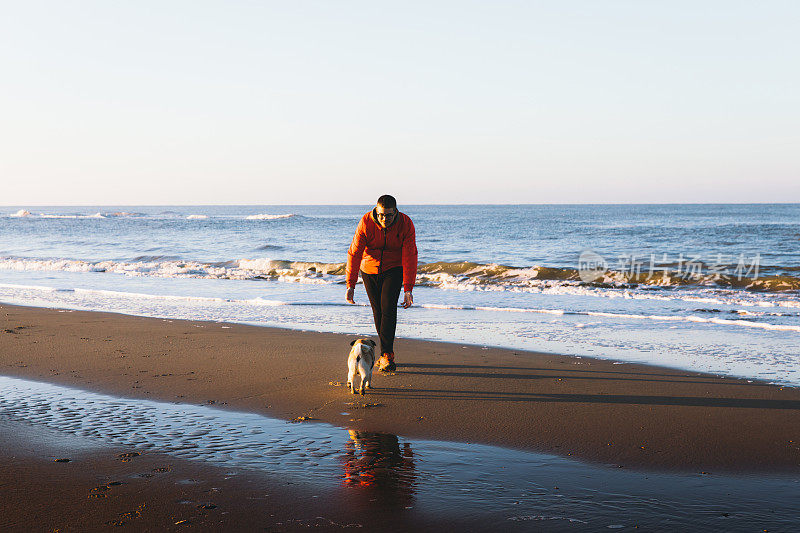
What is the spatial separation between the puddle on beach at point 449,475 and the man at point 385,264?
196cm

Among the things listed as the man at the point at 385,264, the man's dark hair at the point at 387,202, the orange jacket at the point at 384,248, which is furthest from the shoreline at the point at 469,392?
the man's dark hair at the point at 387,202

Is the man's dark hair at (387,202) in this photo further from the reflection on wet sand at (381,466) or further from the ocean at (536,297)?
the reflection on wet sand at (381,466)

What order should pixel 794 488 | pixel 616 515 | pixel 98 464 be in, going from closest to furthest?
pixel 616 515, pixel 794 488, pixel 98 464

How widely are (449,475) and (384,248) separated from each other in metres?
3.09

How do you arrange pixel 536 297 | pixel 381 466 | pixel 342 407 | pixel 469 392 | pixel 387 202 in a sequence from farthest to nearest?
pixel 536 297, pixel 387 202, pixel 469 392, pixel 342 407, pixel 381 466

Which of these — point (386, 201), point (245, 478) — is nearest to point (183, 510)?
point (245, 478)

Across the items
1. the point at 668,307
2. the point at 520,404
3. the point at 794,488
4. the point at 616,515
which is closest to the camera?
the point at 616,515

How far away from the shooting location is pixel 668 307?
12.1 metres

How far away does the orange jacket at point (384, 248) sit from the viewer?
6324 mm

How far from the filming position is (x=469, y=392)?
5.79 meters

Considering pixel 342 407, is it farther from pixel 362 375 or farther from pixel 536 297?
pixel 536 297

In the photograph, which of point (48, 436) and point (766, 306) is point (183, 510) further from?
point (766, 306)

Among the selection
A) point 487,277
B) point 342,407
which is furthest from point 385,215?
point 487,277

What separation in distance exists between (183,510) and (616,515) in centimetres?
206
